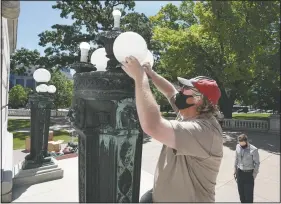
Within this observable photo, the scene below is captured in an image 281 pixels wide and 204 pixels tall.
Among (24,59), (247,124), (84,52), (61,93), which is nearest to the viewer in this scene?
(84,52)

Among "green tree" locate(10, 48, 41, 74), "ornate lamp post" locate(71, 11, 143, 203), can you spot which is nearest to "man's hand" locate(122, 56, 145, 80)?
"ornate lamp post" locate(71, 11, 143, 203)

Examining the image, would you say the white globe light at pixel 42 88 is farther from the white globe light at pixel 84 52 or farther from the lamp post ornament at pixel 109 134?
the lamp post ornament at pixel 109 134

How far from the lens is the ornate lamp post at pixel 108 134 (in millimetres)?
1653

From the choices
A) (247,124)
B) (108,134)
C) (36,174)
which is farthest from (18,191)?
(247,124)

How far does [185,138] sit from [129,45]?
698 mm

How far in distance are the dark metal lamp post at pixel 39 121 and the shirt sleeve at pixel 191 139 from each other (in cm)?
624

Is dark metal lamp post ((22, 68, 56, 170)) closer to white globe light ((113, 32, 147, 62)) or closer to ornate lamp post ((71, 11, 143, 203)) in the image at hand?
ornate lamp post ((71, 11, 143, 203))

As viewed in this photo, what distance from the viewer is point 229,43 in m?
17.0

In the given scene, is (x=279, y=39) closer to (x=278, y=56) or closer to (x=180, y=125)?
(x=278, y=56)

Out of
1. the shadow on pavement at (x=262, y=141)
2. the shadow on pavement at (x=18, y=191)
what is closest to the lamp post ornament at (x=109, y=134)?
the shadow on pavement at (x=18, y=191)

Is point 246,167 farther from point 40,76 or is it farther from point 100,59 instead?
point 40,76

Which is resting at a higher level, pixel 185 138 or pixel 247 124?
pixel 185 138

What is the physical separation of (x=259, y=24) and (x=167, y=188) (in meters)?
18.3

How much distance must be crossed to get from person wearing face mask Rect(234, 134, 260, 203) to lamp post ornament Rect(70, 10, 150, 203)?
4.20m
